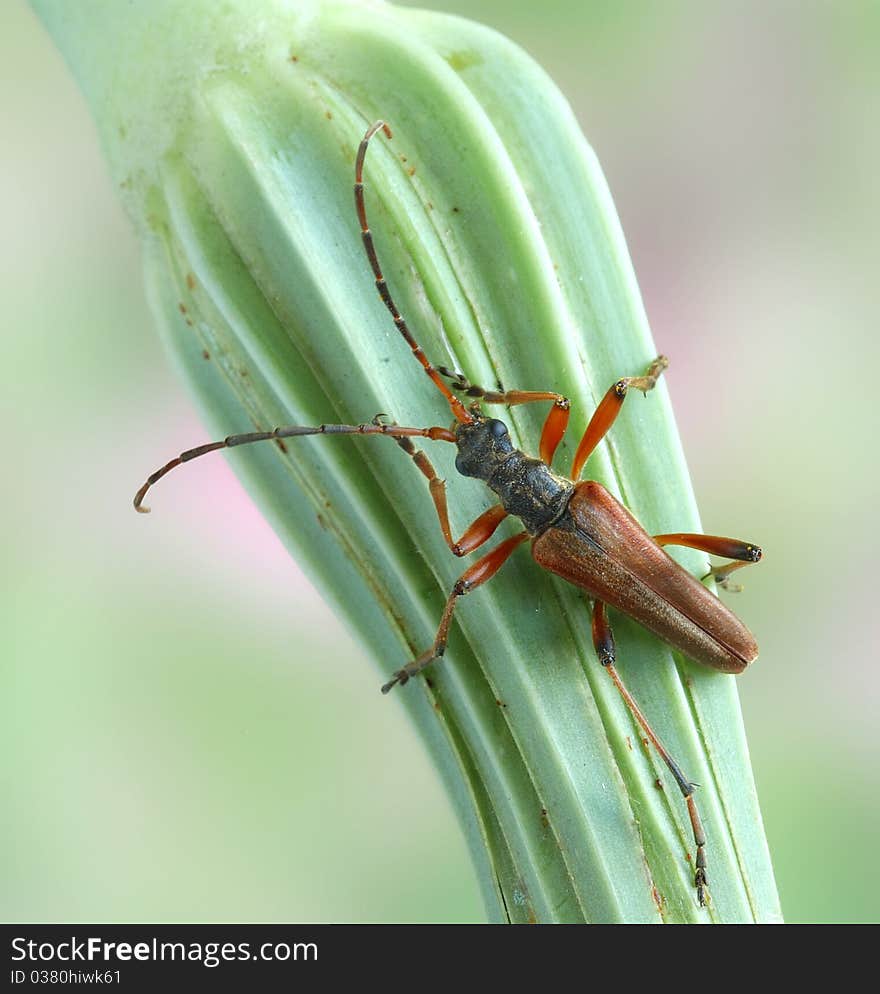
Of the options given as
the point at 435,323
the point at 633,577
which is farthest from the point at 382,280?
the point at 633,577

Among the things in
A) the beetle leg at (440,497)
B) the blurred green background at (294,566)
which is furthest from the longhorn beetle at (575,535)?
the blurred green background at (294,566)

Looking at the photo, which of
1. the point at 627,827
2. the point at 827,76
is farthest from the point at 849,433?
the point at 627,827

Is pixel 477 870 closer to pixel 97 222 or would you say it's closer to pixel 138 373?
pixel 138 373

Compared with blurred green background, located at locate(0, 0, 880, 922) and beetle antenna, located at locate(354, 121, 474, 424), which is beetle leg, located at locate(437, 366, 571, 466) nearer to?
beetle antenna, located at locate(354, 121, 474, 424)

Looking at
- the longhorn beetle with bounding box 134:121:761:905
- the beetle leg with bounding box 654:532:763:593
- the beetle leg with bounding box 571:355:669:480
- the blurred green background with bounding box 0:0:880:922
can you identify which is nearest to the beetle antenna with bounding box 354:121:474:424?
the longhorn beetle with bounding box 134:121:761:905

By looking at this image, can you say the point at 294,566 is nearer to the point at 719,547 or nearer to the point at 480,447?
the point at 480,447
